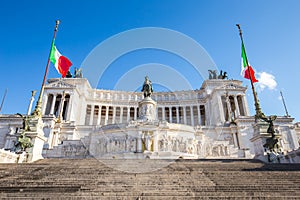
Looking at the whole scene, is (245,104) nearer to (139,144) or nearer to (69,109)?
(139,144)

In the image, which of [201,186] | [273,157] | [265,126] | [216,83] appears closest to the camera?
[201,186]

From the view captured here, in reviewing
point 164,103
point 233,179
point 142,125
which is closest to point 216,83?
point 164,103

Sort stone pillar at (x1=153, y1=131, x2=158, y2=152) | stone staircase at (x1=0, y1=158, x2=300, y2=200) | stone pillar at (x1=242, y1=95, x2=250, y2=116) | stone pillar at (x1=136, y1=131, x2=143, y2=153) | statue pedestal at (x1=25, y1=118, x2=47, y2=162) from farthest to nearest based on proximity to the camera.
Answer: stone pillar at (x1=242, y1=95, x2=250, y2=116), stone pillar at (x1=153, y1=131, x2=158, y2=152), stone pillar at (x1=136, y1=131, x2=143, y2=153), statue pedestal at (x1=25, y1=118, x2=47, y2=162), stone staircase at (x1=0, y1=158, x2=300, y2=200)

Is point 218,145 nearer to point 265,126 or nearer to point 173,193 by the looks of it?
point 265,126

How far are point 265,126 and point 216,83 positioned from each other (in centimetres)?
3995

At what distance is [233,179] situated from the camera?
873cm

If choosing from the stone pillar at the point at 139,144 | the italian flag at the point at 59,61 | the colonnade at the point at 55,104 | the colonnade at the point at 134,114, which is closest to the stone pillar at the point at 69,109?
the colonnade at the point at 55,104

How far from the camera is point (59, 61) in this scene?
2280cm

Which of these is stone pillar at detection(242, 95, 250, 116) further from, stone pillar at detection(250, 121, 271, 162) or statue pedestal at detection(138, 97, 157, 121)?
stone pillar at detection(250, 121, 271, 162)

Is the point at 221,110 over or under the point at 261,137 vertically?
over

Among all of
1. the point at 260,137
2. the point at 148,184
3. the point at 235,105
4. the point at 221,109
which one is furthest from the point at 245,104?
the point at 148,184

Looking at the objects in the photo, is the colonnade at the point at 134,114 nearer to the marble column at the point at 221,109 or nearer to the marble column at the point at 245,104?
the marble column at the point at 221,109

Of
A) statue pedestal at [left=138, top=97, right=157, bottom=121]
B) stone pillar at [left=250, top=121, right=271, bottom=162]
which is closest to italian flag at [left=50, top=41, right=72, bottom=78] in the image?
statue pedestal at [left=138, top=97, right=157, bottom=121]

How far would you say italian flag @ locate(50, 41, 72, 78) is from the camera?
20789 mm
